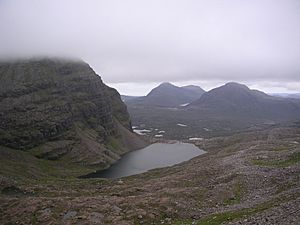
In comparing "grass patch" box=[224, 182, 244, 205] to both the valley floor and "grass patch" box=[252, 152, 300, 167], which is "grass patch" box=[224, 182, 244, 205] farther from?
"grass patch" box=[252, 152, 300, 167]

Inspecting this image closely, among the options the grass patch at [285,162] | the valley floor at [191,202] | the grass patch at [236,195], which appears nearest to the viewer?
the valley floor at [191,202]

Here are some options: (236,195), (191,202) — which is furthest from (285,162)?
(191,202)

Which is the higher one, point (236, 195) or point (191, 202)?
point (236, 195)

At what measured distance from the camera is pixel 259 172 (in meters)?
86.7

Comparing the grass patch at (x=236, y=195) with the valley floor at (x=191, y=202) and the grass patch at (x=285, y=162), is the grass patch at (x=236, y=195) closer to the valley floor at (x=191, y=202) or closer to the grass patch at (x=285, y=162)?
the valley floor at (x=191, y=202)

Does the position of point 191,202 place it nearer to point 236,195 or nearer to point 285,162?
point 236,195

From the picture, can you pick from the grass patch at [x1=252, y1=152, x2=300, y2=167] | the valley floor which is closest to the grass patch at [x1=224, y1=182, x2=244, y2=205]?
the valley floor

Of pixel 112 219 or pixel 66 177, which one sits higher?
pixel 112 219

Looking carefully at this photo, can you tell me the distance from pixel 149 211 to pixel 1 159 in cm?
11289

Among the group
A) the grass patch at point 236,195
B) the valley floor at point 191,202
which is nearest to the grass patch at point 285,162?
the valley floor at point 191,202

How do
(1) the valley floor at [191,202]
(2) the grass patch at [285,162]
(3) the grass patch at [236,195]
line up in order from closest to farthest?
(1) the valley floor at [191,202] < (3) the grass patch at [236,195] < (2) the grass patch at [285,162]

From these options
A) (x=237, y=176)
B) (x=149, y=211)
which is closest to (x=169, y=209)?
(x=149, y=211)

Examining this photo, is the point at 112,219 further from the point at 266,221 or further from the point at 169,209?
the point at 266,221

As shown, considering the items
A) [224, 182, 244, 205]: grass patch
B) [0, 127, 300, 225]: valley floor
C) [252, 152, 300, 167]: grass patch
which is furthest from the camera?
[252, 152, 300, 167]: grass patch
